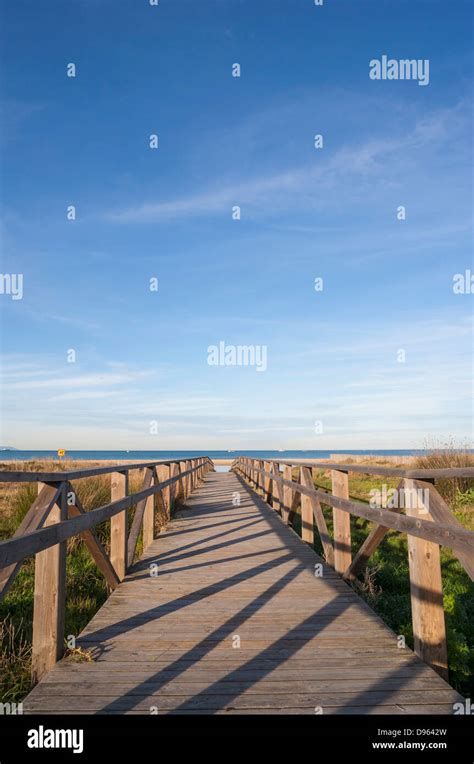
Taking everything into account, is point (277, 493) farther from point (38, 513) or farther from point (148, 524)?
point (38, 513)

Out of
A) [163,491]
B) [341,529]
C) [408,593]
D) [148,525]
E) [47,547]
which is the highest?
[47,547]

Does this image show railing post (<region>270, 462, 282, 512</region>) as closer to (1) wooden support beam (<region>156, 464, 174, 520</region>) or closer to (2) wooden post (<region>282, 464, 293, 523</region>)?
(2) wooden post (<region>282, 464, 293, 523</region>)

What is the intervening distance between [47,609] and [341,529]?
130 inches

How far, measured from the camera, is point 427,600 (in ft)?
11.6

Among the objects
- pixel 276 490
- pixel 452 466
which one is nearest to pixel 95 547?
pixel 276 490

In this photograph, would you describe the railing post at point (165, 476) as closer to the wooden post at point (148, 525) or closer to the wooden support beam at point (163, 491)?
the wooden support beam at point (163, 491)

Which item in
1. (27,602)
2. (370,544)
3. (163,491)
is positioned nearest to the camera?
(370,544)

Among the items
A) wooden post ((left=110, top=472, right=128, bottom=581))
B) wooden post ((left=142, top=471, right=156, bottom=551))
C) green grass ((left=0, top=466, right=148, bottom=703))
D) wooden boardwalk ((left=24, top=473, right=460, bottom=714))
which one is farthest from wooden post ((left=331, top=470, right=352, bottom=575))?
wooden post ((left=142, top=471, right=156, bottom=551))

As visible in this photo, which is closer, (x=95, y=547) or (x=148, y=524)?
(x=95, y=547)

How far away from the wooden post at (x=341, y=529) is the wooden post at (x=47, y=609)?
308 cm

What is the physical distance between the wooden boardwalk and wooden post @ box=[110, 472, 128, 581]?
0.62 feet

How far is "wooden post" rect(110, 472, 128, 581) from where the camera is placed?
567 cm

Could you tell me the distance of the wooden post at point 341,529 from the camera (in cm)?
569
